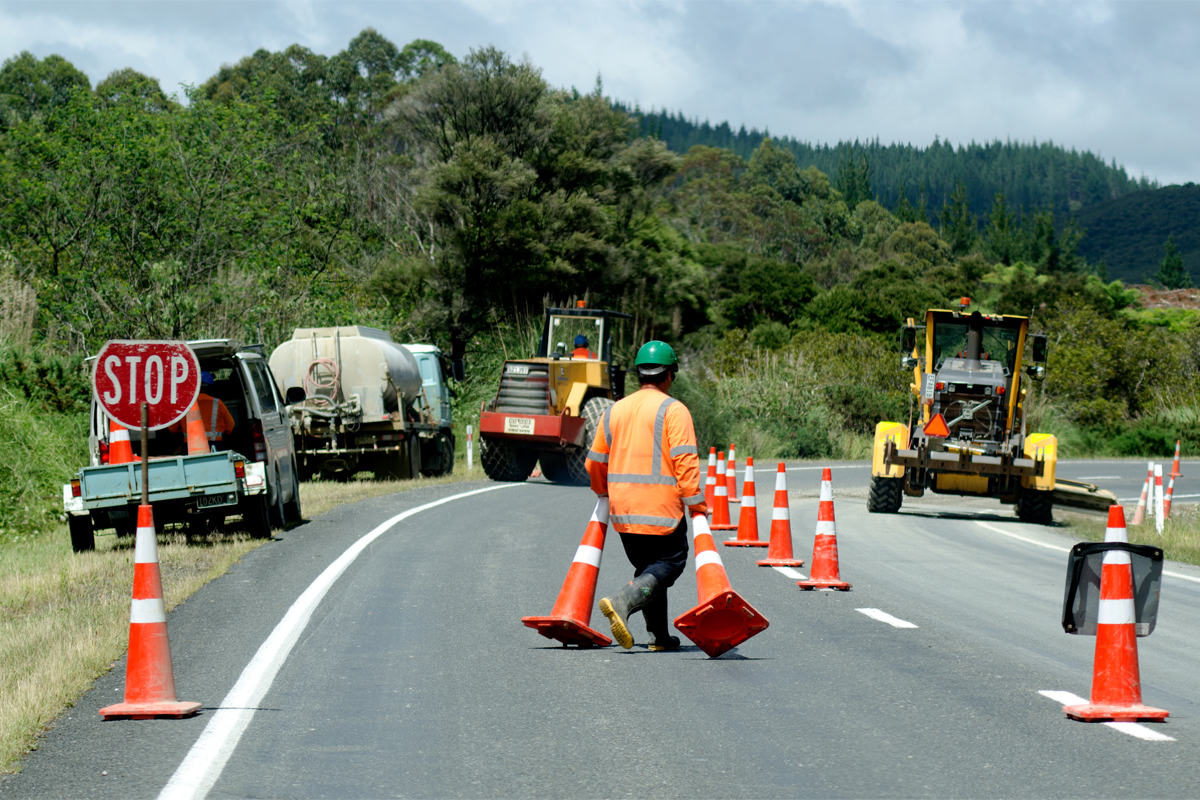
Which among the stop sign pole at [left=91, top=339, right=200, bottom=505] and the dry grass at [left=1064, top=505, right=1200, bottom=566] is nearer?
the stop sign pole at [left=91, top=339, right=200, bottom=505]

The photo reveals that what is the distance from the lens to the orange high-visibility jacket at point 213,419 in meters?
14.4

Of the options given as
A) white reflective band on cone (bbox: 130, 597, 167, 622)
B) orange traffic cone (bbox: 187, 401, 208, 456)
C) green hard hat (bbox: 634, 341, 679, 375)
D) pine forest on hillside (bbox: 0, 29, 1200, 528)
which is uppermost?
pine forest on hillside (bbox: 0, 29, 1200, 528)

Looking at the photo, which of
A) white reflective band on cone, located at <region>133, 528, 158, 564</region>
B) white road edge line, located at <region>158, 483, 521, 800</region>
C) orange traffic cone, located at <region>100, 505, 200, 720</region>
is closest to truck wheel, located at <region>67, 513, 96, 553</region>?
white road edge line, located at <region>158, 483, 521, 800</region>

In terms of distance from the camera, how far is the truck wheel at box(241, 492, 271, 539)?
1404 cm

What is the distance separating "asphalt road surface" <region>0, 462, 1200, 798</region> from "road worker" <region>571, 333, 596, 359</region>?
1156 cm

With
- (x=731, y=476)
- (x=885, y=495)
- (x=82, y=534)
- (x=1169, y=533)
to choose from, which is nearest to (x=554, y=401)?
(x=731, y=476)

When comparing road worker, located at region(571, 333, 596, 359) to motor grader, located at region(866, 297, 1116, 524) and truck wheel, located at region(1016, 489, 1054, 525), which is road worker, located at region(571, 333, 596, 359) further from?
truck wheel, located at region(1016, 489, 1054, 525)

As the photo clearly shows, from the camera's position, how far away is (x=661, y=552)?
7820 mm

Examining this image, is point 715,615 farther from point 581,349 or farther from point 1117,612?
point 581,349

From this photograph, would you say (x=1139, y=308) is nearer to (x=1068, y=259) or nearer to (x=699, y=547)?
(x=1068, y=259)

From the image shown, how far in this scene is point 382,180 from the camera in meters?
61.6

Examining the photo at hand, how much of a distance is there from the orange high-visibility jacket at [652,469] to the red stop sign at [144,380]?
8.67ft

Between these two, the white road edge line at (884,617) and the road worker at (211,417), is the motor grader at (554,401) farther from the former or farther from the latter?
the white road edge line at (884,617)

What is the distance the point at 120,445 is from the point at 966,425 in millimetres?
11944
